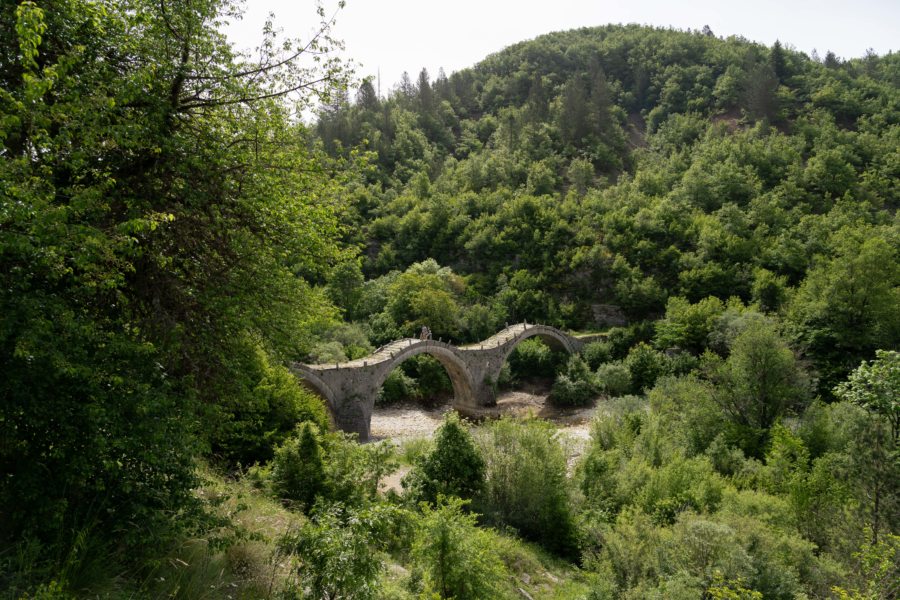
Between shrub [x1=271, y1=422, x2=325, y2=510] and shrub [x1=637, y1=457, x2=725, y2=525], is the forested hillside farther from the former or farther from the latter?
shrub [x1=637, y1=457, x2=725, y2=525]

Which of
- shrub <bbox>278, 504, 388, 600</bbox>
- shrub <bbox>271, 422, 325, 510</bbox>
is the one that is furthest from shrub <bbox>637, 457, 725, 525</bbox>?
shrub <bbox>278, 504, 388, 600</bbox>

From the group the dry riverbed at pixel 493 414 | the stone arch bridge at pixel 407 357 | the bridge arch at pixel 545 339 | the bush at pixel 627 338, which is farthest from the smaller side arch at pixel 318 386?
the bush at pixel 627 338

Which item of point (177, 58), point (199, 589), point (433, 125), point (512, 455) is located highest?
point (433, 125)

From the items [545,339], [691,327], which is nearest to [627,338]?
[691,327]

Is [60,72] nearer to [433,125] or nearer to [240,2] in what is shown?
[240,2]

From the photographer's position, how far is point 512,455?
14.5 metres

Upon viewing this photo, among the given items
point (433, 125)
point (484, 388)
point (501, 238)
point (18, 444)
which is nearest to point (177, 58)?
point (18, 444)

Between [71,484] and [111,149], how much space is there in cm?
411

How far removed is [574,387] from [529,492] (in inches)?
895

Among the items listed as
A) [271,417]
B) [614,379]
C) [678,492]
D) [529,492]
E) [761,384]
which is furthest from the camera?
[614,379]

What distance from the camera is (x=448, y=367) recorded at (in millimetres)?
34844

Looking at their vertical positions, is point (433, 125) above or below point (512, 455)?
above

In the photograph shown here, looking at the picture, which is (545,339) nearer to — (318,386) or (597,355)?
(597,355)

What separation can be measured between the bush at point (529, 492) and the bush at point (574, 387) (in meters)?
21.6
